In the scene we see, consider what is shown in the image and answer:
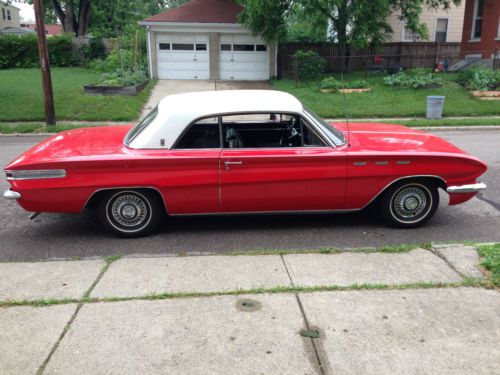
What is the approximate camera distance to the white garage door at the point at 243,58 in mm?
23844

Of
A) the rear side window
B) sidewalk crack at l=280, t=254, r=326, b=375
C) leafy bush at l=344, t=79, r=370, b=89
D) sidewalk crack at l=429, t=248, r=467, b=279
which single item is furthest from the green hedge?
sidewalk crack at l=429, t=248, r=467, b=279

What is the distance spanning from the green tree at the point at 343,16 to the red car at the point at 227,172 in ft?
48.5

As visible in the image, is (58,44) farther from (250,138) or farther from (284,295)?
(284,295)

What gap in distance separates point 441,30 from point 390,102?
578 inches

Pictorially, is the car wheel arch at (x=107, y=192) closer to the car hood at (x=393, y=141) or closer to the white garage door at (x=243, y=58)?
the car hood at (x=393, y=141)

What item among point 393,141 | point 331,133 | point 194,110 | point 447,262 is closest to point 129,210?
point 194,110

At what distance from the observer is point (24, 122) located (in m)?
14.3

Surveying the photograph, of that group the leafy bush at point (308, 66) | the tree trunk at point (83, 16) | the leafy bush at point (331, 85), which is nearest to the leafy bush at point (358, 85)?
the leafy bush at point (331, 85)

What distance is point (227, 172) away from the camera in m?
4.90

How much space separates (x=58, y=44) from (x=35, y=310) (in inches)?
1199

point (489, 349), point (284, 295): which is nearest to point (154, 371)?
point (284, 295)

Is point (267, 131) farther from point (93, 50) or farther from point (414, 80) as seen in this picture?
point (93, 50)

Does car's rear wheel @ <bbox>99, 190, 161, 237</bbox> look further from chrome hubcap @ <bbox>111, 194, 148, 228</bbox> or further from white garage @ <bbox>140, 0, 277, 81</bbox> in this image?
white garage @ <bbox>140, 0, 277, 81</bbox>

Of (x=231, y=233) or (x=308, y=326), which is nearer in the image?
(x=308, y=326)
